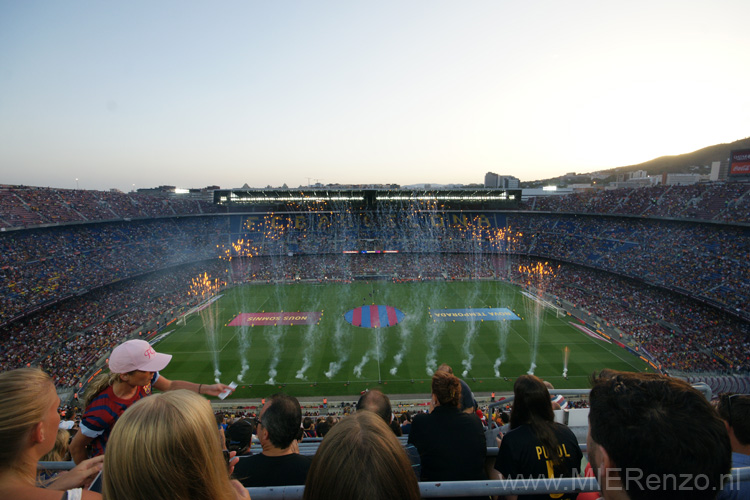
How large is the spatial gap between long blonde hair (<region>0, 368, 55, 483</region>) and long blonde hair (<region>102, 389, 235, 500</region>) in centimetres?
74

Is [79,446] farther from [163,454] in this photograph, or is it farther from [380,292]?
[380,292]

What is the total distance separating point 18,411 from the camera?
183cm

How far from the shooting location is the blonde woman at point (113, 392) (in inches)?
140

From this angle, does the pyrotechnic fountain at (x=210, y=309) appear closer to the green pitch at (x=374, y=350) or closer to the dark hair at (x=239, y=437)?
the green pitch at (x=374, y=350)

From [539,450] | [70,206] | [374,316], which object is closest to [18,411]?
[539,450]

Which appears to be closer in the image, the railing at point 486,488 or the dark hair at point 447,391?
the railing at point 486,488

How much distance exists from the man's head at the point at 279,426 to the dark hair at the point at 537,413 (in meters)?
2.00

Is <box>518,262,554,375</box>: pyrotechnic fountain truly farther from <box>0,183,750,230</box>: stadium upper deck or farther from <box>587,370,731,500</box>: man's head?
<box>587,370,731,500</box>: man's head

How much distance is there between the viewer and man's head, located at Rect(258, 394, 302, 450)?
2984 millimetres

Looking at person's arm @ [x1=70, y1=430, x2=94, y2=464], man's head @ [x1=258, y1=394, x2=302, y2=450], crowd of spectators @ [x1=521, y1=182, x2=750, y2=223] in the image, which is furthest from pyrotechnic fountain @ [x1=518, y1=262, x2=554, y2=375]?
person's arm @ [x1=70, y1=430, x2=94, y2=464]

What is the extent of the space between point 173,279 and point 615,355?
46.7 meters

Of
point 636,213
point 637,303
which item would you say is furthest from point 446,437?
point 636,213

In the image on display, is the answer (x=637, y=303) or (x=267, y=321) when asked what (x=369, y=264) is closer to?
(x=267, y=321)

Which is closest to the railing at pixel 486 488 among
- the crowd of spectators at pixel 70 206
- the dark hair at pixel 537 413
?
the dark hair at pixel 537 413
